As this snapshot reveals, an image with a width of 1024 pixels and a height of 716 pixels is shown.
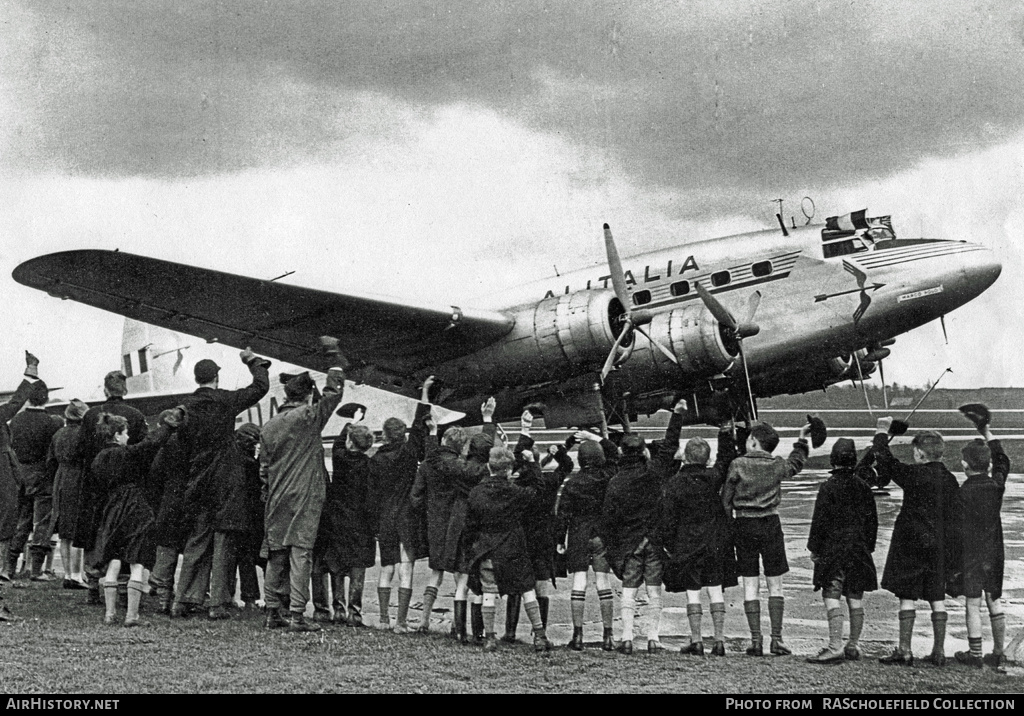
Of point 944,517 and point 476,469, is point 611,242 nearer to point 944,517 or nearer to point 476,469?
point 476,469

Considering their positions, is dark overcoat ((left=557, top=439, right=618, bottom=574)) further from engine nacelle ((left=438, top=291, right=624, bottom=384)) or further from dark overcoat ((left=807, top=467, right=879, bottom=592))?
engine nacelle ((left=438, top=291, right=624, bottom=384))

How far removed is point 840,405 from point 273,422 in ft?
226

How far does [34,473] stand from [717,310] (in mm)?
8895

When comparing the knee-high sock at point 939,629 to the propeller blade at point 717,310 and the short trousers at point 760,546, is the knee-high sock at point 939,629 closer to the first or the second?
the short trousers at point 760,546

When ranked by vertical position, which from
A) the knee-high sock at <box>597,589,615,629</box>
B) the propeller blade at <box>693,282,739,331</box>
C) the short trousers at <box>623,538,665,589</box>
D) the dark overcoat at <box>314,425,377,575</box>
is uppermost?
the propeller blade at <box>693,282,739,331</box>

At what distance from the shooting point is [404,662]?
5.72 metres

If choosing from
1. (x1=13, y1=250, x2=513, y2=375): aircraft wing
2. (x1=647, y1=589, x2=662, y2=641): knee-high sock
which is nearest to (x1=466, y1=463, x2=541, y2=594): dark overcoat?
(x1=647, y1=589, x2=662, y2=641): knee-high sock

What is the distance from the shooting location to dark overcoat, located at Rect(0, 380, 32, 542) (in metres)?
8.13


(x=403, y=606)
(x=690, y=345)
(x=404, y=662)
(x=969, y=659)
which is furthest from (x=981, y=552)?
(x=690, y=345)

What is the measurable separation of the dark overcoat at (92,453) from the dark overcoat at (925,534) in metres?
6.06

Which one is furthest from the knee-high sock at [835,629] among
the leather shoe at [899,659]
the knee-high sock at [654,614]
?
the knee-high sock at [654,614]

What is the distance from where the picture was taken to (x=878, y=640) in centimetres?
657

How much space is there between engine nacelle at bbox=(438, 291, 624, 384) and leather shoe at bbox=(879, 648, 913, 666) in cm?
686

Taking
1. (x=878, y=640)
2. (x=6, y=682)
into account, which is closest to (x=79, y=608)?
(x=6, y=682)
